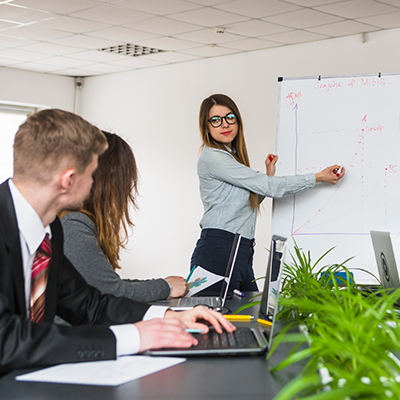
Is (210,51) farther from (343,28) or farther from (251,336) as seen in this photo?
(251,336)

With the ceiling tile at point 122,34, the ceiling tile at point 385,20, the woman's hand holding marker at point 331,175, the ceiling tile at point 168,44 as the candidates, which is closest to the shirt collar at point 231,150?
the woman's hand holding marker at point 331,175

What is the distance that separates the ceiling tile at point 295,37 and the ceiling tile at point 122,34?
3.81ft

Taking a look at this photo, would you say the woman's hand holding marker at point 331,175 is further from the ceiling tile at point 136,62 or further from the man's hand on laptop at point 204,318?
the ceiling tile at point 136,62

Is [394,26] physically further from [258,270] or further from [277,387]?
[277,387]

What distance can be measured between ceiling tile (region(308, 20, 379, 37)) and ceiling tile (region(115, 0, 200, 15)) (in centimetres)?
117

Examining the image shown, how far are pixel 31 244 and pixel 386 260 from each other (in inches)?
46.6

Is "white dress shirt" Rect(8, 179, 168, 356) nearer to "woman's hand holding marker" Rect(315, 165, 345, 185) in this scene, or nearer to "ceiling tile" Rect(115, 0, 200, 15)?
"woman's hand holding marker" Rect(315, 165, 345, 185)

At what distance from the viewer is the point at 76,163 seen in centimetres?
121

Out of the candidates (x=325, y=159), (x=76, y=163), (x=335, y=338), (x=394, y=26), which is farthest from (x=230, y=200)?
(x=394, y=26)

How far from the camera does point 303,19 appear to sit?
4.44 metres

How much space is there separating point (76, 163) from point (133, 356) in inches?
17.5

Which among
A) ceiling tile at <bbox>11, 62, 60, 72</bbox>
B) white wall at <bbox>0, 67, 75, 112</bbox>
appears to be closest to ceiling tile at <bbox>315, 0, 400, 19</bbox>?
ceiling tile at <bbox>11, 62, 60, 72</bbox>

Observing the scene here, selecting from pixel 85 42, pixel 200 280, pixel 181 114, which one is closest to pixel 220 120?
pixel 200 280

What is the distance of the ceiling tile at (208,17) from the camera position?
4.36 metres
